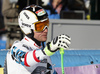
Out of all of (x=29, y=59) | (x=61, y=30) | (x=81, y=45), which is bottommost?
(x=81, y=45)

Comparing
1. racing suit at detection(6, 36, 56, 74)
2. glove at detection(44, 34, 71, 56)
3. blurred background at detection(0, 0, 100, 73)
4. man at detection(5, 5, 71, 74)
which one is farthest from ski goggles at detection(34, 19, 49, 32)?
blurred background at detection(0, 0, 100, 73)

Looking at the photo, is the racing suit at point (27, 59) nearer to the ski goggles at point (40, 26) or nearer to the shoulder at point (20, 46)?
the shoulder at point (20, 46)

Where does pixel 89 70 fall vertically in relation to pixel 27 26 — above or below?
below

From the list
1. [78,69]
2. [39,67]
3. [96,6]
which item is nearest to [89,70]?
[78,69]

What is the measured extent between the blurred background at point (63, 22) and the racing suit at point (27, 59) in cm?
91

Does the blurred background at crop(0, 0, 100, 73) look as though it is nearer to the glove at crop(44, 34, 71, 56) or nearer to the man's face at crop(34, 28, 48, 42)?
the man's face at crop(34, 28, 48, 42)

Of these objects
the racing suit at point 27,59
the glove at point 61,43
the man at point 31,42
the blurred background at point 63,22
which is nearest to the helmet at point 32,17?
the man at point 31,42

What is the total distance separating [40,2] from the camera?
7.11 m

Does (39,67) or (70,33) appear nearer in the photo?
(39,67)

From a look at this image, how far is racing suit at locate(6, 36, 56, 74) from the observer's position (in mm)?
1971

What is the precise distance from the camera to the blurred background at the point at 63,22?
4688mm

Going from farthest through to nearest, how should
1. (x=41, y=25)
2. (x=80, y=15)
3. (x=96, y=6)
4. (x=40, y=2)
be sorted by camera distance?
(x=96, y=6) → (x=40, y=2) → (x=80, y=15) → (x=41, y=25)

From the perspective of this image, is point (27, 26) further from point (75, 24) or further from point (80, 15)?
point (80, 15)

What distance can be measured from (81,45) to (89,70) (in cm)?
141
